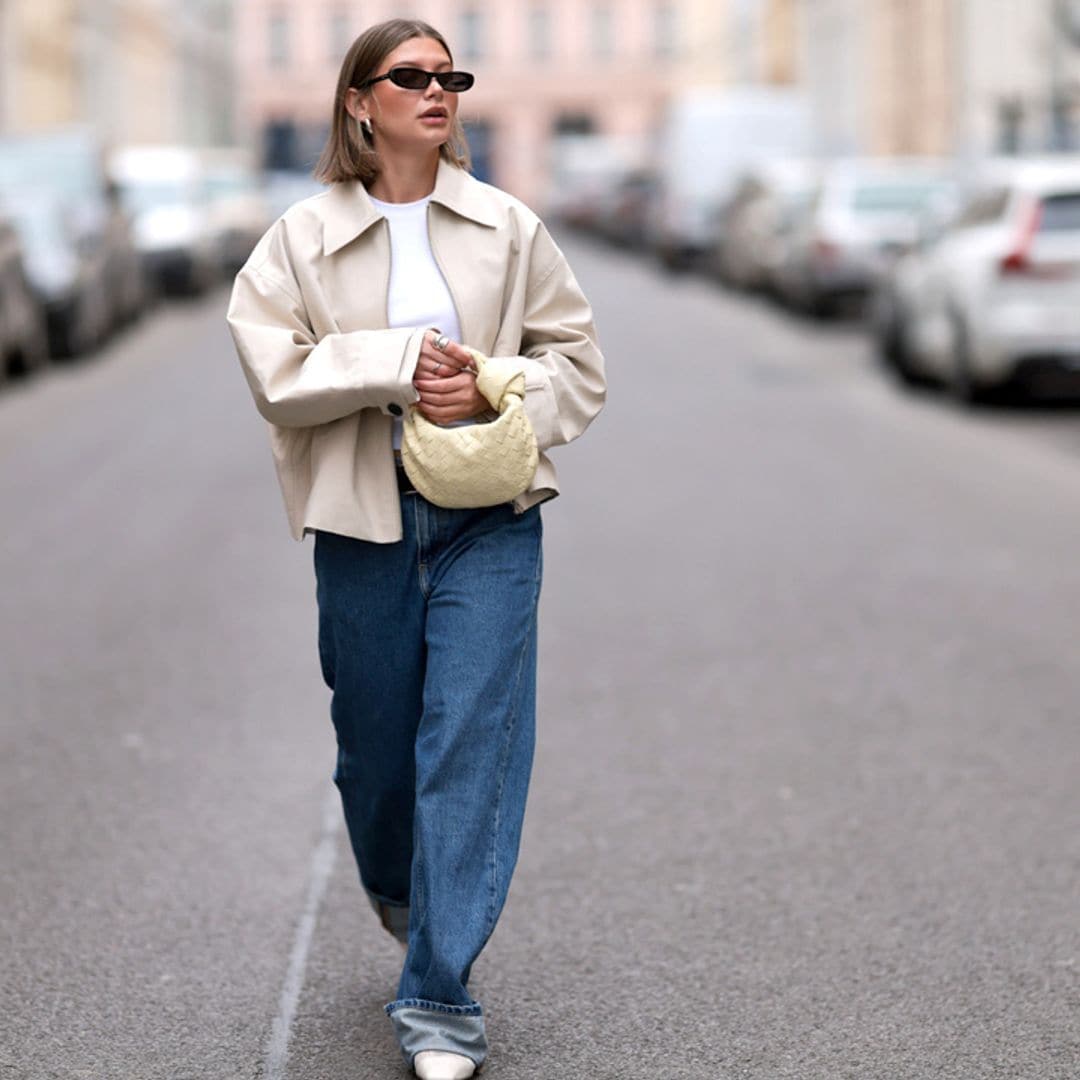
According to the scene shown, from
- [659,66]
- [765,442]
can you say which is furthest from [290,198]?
[659,66]

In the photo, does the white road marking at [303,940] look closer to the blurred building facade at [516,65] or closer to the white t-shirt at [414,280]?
the white t-shirt at [414,280]

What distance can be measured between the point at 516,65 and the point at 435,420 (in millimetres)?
100261

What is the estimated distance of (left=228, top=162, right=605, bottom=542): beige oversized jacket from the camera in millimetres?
3975

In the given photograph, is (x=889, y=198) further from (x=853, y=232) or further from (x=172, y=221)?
(x=172, y=221)

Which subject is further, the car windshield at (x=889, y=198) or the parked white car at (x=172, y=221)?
the parked white car at (x=172, y=221)

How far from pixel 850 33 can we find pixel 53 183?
27870 mm

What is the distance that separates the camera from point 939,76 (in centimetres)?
4075

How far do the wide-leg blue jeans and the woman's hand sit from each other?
193mm

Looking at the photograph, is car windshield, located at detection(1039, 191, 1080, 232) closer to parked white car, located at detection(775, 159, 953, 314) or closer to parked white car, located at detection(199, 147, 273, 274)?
parked white car, located at detection(775, 159, 953, 314)

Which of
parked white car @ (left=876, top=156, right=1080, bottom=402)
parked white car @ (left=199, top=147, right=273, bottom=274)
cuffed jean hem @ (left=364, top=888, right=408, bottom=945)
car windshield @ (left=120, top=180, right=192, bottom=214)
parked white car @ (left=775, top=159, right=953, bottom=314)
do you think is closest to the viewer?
cuffed jean hem @ (left=364, top=888, right=408, bottom=945)

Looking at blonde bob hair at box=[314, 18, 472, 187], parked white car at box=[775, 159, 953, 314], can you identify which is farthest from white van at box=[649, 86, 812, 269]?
blonde bob hair at box=[314, 18, 472, 187]

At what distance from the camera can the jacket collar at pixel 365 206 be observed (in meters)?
4.01

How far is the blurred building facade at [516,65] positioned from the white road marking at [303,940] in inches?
3736

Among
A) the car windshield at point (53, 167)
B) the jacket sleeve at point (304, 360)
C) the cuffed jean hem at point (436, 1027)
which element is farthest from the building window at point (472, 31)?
the cuffed jean hem at point (436, 1027)
